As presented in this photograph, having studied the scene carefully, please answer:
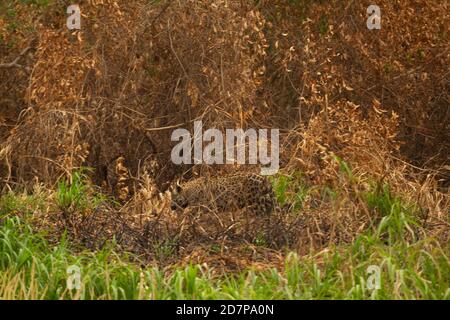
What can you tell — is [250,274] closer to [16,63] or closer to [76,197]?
[76,197]

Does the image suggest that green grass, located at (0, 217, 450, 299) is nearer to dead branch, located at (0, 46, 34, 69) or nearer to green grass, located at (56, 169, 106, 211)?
green grass, located at (56, 169, 106, 211)

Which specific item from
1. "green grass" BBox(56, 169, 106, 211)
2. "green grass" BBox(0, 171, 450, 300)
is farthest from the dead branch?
"green grass" BBox(0, 171, 450, 300)

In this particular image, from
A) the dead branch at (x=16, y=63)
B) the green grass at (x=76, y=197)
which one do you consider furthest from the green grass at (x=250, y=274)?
the dead branch at (x=16, y=63)

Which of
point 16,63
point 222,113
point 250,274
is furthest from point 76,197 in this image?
point 16,63

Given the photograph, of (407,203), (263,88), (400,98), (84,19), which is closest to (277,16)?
(263,88)

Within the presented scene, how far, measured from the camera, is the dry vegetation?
679 centimetres

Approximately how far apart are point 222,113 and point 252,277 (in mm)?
3468

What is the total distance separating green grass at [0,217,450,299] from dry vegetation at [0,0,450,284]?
28 centimetres

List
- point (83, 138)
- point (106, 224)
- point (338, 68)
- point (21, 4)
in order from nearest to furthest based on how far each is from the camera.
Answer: point (106, 224) → point (83, 138) → point (338, 68) → point (21, 4)

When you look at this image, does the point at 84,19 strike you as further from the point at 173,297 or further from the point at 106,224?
the point at 173,297

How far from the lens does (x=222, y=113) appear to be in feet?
28.8

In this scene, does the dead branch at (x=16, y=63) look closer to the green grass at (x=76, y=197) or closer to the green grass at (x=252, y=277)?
the green grass at (x=76, y=197)

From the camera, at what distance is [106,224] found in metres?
6.98

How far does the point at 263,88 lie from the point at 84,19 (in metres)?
1.99
